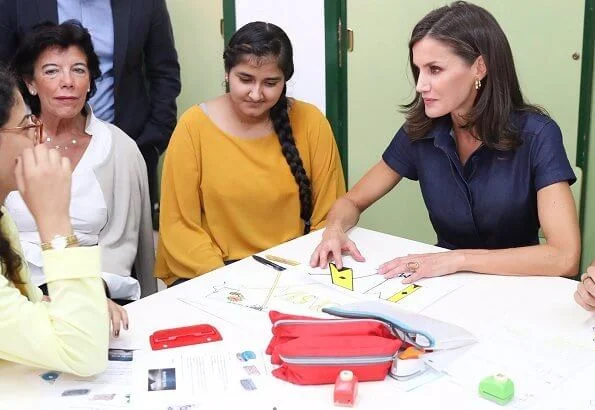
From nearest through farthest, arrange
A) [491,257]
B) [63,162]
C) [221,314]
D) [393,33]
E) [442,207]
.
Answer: [63,162]
[221,314]
[491,257]
[442,207]
[393,33]

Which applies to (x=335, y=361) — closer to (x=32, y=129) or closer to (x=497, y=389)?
(x=497, y=389)

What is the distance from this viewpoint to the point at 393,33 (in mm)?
3162

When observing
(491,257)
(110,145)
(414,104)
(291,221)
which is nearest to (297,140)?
(291,221)

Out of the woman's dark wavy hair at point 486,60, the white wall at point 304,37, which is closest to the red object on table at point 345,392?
the woman's dark wavy hair at point 486,60

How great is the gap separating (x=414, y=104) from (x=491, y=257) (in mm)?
609

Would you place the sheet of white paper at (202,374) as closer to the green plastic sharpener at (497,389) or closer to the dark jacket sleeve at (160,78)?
the green plastic sharpener at (497,389)

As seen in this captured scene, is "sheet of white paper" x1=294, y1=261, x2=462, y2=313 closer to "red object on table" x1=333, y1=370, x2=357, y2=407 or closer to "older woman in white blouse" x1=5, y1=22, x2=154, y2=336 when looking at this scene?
"red object on table" x1=333, y1=370, x2=357, y2=407

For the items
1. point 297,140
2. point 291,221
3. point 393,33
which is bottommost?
point 291,221

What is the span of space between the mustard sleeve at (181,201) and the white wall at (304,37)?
1.15m

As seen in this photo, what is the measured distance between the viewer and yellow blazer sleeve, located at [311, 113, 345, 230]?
2.44 metres

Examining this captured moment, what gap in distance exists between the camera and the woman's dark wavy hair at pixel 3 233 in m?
1.31

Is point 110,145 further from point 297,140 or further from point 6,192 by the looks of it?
point 6,192

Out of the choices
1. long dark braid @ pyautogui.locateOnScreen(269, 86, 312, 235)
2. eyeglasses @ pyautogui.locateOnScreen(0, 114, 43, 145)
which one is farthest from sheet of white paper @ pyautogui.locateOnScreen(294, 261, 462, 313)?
eyeglasses @ pyautogui.locateOnScreen(0, 114, 43, 145)

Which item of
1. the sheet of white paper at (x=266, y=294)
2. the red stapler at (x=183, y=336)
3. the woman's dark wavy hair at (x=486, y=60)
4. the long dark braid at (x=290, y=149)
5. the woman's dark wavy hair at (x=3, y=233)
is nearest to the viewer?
the woman's dark wavy hair at (x=3, y=233)
